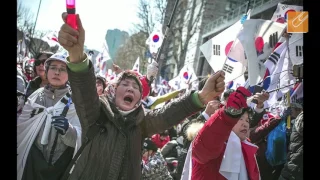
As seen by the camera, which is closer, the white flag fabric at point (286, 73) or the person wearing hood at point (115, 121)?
the person wearing hood at point (115, 121)

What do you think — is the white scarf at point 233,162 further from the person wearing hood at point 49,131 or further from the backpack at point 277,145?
the backpack at point 277,145

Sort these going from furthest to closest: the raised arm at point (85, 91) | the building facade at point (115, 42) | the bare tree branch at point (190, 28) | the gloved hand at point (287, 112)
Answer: the building facade at point (115, 42) → the bare tree branch at point (190, 28) → the gloved hand at point (287, 112) → the raised arm at point (85, 91)

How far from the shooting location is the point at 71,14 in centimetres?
158

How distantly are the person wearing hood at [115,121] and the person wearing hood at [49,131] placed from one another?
1.41 feet

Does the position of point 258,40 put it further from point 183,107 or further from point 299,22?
point 183,107

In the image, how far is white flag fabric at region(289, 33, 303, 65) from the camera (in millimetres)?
3875

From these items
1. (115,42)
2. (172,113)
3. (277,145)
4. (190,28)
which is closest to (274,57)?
(277,145)

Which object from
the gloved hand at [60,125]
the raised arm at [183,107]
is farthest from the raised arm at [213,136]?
the gloved hand at [60,125]

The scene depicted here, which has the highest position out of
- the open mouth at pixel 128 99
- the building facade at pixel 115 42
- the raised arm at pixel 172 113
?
the building facade at pixel 115 42

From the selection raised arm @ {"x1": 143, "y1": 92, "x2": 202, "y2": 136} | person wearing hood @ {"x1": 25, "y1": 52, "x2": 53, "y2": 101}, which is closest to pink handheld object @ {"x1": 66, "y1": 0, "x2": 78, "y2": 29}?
raised arm @ {"x1": 143, "y1": 92, "x2": 202, "y2": 136}

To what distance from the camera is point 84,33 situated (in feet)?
5.58

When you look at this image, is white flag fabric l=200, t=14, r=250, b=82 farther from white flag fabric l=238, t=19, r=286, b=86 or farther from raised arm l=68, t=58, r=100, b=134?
raised arm l=68, t=58, r=100, b=134

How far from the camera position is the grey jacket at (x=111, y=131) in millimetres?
1927
